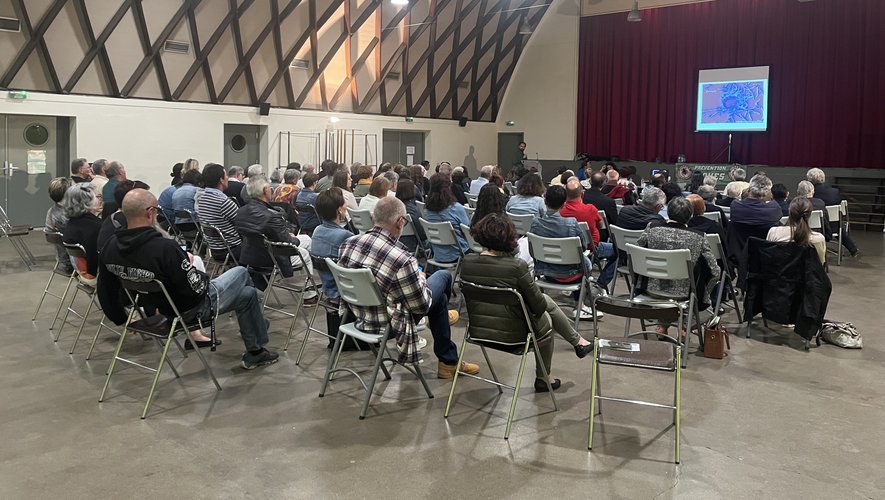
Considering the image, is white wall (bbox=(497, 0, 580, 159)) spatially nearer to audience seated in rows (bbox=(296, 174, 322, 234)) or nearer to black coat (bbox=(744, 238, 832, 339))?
audience seated in rows (bbox=(296, 174, 322, 234))

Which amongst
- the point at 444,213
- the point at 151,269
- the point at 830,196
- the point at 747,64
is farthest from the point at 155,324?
the point at 747,64

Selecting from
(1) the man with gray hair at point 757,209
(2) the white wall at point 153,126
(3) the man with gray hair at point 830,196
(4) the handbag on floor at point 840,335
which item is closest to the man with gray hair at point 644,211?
(1) the man with gray hair at point 757,209

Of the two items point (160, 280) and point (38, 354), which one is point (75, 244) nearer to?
point (38, 354)

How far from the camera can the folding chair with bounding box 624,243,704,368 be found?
476 centimetres

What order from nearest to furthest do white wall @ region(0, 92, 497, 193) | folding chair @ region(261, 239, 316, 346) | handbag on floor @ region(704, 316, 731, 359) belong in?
handbag on floor @ region(704, 316, 731, 359)
folding chair @ region(261, 239, 316, 346)
white wall @ region(0, 92, 497, 193)

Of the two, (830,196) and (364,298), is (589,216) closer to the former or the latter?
(364,298)

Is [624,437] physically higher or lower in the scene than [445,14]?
lower

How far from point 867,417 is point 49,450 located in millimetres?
4277

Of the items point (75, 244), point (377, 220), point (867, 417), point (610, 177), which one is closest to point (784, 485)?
point (867, 417)

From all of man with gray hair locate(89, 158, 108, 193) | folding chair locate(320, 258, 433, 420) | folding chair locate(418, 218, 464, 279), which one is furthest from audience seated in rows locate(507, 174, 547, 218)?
man with gray hair locate(89, 158, 108, 193)

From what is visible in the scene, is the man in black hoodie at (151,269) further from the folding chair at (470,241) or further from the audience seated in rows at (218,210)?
the folding chair at (470,241)

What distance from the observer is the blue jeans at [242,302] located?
4418 millimetres

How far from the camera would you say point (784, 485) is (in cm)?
316

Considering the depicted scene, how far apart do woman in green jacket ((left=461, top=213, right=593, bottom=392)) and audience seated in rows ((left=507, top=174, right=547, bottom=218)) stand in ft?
11.0
